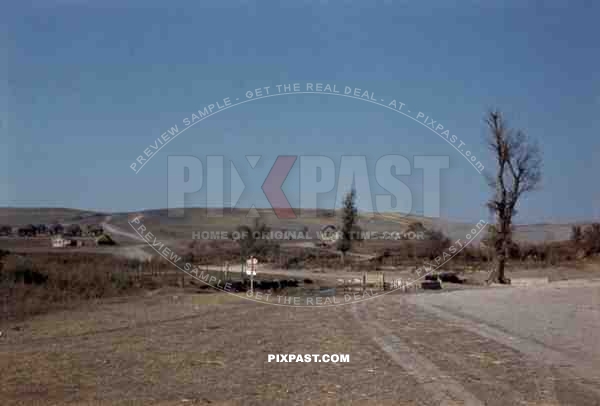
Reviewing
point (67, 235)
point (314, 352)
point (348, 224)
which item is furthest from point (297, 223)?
point (314, 352)

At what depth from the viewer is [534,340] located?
1161 centimetres

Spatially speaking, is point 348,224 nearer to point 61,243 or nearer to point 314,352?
point 61,243

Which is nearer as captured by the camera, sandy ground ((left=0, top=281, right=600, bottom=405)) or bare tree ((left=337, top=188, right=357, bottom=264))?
sandy ground ((left=0, top=281, right=600, bottom=405))

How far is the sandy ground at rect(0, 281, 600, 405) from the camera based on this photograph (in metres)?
8.04

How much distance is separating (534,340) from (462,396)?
447 centimetres

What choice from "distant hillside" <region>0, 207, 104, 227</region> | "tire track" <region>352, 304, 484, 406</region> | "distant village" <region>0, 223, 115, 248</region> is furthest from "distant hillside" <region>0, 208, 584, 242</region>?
"tire track" <region>352, 304, 484, 406</region>

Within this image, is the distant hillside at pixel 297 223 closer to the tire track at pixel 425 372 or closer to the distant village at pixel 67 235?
the distant village at pixel 67 235

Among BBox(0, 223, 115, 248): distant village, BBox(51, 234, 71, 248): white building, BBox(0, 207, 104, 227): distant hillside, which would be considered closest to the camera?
BBox(51, 234, 71, 248): white building

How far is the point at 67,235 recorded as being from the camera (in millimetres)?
78938

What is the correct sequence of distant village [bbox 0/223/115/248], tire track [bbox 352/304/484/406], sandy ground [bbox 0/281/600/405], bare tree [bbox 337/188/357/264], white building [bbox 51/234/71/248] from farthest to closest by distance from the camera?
A: distant village [bbox 0/223/115/248] → white building [bbox 51/234/71/248] → bare tree [bbox 337/188/357/264] → sandy ground [bbox 0/281/600/405] → tire track [bbox 352/304/484/406]

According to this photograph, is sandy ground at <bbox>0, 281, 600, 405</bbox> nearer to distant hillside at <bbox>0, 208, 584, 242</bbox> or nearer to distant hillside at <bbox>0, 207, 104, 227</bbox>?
distant hillside at <bbox>0, 208, 584, 242</bbox>

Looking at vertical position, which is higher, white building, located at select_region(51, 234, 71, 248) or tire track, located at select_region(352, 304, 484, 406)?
white building, located at select_region(51, 234, 71, 248)

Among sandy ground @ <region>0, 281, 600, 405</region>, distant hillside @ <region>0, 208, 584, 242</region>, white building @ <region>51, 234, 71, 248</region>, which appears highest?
distant hillside @ <region>0, 208, 584, 242</region>

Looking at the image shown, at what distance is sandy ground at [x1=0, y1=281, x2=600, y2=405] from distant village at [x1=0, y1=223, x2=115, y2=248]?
168ft
